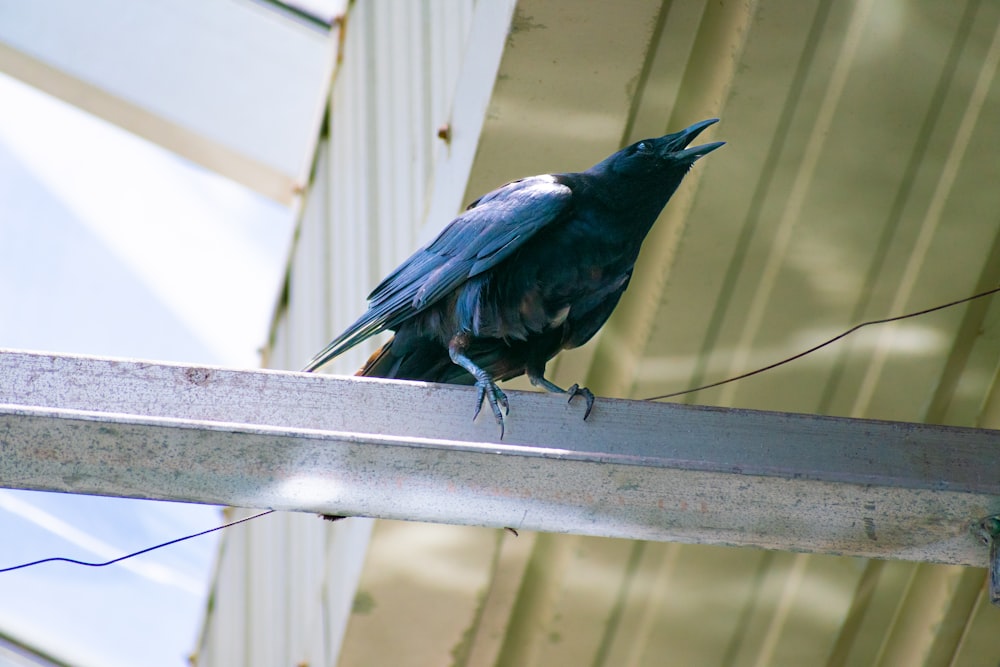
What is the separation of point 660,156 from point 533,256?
42 cm

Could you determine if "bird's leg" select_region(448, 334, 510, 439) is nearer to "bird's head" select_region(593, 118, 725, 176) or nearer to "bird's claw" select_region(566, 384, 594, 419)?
"bird's claw" select_region(566, 384, 594, 419)

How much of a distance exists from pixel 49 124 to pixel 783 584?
13.7 ft

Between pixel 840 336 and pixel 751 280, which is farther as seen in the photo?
pixel 751 280

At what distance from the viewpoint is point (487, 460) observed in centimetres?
211

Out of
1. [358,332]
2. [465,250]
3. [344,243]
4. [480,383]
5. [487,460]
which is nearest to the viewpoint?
[487,460]

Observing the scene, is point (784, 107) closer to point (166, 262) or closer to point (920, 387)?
point (920, 387)

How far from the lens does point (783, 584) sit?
3908 millimetres

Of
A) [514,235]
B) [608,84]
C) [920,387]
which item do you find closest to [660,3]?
[608,84]

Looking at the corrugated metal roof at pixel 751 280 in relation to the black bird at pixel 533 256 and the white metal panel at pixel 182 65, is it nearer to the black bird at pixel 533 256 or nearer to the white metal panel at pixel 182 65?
the black bird at pixel 533 256

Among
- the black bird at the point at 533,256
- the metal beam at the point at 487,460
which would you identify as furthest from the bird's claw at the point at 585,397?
the black bird at the point at 533,256

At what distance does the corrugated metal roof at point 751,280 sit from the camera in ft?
10.7

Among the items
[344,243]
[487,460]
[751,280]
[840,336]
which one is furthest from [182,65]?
[487,460]

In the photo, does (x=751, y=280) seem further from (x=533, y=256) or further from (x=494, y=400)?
(x=494, y=400)

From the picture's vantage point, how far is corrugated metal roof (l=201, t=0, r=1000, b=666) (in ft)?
Answer: 10.7
